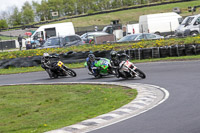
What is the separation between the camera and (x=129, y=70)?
1514cm

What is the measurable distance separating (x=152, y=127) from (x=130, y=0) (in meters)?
139

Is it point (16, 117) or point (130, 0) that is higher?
point (130, 0)

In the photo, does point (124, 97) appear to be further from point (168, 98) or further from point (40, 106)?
point (40, 106)

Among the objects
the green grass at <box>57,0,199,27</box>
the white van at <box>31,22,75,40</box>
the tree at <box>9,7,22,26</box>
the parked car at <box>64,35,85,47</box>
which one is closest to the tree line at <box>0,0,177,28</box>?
the tree at <box>9,7,22,26</box>

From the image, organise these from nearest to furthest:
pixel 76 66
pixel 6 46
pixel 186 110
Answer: pixel 186 110 → pixel 76 66 → pixel 6 46

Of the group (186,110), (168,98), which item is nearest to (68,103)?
(168,98)

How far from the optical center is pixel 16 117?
9.74 m

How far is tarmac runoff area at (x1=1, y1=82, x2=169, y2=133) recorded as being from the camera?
7.76m

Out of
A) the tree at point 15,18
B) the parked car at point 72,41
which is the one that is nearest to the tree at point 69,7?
the tree at point 15,18

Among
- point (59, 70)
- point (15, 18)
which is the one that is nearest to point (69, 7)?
point (15, 18)

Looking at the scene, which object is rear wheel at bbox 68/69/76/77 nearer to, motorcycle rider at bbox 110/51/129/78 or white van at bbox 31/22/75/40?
motorcycle rider at bbox 110/51/129/78

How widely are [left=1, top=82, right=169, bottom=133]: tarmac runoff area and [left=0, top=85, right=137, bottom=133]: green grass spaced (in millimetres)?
295

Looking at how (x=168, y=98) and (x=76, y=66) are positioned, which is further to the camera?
(x=76, y=66)

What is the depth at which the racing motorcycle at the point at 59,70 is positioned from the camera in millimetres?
18391
